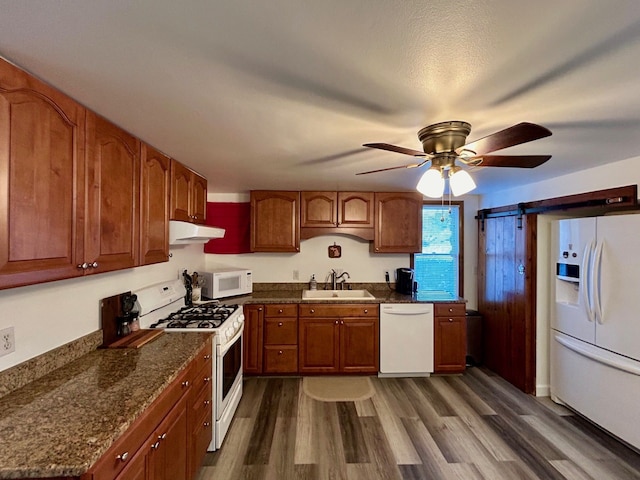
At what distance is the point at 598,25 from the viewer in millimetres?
884

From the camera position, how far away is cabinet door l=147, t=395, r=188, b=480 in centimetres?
135

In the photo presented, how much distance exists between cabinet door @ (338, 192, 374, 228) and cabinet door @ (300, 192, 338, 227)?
0.28 feet

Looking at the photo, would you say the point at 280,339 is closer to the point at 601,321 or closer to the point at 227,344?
the point at 227,344

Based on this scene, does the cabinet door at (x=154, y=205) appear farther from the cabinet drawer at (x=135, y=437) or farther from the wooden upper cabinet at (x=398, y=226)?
the wooden upper cabinet at (x=398, y=226)

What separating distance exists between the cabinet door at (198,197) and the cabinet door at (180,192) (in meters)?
0.07

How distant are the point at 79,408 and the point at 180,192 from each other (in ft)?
5.51

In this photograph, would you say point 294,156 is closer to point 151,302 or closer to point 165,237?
point 165,237

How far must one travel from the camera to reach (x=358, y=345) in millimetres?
3406

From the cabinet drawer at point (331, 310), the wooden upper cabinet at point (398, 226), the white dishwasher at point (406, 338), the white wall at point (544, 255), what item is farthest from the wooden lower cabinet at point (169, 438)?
the white wall at point (544, 255)

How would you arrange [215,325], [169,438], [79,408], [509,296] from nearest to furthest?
[79,408]
[169,438]
[215,325]
[509,296]

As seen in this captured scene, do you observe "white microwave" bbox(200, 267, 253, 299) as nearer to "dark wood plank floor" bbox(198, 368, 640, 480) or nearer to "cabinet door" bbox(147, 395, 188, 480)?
"dark wood plank floor" bbox(198, 368, 640, 480)

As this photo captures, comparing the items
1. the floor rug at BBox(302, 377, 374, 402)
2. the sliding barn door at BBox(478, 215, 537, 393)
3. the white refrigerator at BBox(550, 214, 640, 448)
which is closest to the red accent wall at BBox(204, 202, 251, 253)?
the floor rug at BBox(302, 377, 374, 402)

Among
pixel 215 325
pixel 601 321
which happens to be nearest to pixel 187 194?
pixel 215 325

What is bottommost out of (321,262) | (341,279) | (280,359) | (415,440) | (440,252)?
(415,440)
